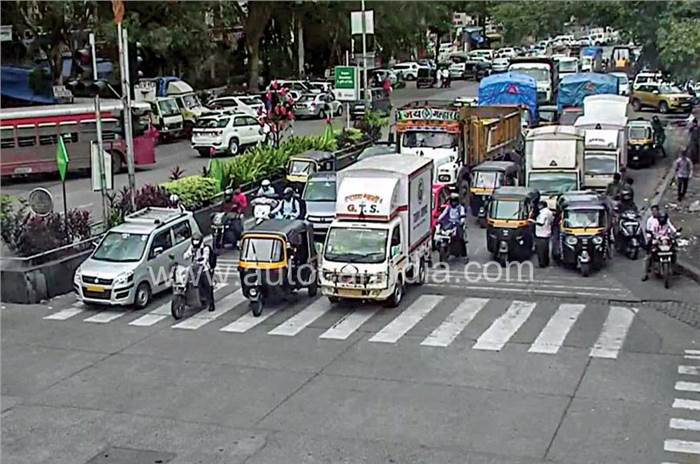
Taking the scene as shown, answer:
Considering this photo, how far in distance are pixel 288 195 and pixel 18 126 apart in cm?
1156

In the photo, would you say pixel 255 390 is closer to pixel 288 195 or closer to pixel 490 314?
pixel 490 314

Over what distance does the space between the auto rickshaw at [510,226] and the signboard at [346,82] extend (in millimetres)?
16785

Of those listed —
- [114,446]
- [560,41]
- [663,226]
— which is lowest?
[114,446]

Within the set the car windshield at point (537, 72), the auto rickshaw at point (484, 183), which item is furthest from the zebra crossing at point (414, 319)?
the car windshield at point (537, 72)

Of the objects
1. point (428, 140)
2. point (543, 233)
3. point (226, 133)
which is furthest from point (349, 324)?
point (226, 133)

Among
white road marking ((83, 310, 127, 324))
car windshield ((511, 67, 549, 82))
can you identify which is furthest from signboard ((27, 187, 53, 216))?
car windshield ((511, 67, 549, 82))

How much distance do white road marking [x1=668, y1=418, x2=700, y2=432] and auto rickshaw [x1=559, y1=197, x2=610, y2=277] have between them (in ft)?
30.2

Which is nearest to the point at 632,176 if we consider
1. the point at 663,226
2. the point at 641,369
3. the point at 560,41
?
the point at 663,226

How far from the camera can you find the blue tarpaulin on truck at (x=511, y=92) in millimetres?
43312

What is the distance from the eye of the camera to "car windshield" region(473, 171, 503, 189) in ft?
97.4

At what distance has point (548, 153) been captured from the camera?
98.2 ft

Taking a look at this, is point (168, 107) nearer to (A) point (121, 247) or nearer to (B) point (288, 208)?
(B) point (288, 208)

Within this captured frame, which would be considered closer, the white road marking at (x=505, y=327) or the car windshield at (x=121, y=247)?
the white road marking at (x=505, y=327)

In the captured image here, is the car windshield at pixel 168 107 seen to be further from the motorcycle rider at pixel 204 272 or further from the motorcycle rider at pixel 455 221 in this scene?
the motorcycle rider at pixel 204 272
